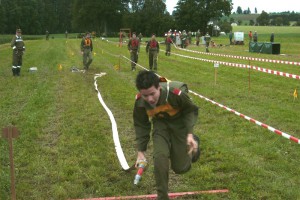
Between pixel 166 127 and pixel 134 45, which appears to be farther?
pixel 134 45

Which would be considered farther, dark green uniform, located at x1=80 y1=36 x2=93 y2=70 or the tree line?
the tree line

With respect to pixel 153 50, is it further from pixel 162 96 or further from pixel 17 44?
pixel 162 96

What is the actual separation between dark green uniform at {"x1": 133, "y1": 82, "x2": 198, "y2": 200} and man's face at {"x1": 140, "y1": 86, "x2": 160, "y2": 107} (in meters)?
0.16

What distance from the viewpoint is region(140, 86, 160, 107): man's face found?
4078 millimetres

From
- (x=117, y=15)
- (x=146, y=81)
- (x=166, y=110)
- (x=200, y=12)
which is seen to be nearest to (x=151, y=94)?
(x=146, y=81)

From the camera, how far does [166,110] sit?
14.5 feet

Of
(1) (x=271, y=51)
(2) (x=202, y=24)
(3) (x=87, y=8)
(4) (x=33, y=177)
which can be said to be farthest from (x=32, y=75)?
(3) (x=87, y=8)

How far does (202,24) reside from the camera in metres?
87.2

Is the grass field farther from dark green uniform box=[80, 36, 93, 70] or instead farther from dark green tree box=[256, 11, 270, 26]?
dark green tree box=[256, 11, 270, 26]

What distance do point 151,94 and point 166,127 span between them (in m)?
0.62

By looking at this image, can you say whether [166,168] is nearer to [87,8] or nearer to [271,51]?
[271,51]

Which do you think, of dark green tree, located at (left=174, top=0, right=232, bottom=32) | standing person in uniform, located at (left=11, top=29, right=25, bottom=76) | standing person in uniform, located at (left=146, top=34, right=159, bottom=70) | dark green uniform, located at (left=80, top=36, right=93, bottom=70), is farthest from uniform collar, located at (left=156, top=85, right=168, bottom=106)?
dark green tree, located at (left=174, top=0, right=232, bottom=32)

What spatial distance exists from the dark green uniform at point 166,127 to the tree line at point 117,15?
8290 centimetres

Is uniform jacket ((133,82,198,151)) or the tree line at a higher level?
the tree line
